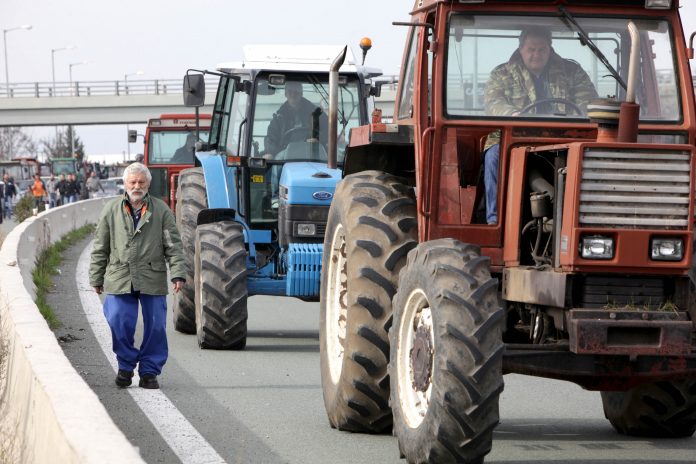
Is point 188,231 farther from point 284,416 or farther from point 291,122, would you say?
point 284,416

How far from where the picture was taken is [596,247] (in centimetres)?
716

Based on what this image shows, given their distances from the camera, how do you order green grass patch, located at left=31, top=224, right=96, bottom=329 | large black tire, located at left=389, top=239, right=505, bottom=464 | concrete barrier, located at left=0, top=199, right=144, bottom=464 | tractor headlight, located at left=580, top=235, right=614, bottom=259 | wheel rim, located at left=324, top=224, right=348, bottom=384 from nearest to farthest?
concrete barrier, located at left=0, top=199, right=144, bottom=464 → large black tire, located at left=389, top=239, right=505, bottom=464 → tractor headlight, located at left=580, top=235, right=614, bottom=259 → wheel rim, located at left=324, top=224, right=348, bottom=384 → green grass patch, located at left=31, top=224, right=96, bottom=329

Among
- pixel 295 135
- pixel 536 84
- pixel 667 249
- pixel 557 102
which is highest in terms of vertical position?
pixel 536 84

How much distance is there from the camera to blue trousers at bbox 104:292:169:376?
415 inches

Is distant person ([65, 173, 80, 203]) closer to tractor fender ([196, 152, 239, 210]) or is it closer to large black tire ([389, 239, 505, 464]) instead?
tractor fender ([196, 152, 239, 210])

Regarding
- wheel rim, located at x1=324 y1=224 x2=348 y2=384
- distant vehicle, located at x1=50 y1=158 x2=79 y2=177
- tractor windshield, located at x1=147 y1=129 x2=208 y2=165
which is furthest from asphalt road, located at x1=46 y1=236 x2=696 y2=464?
distant vehicle, located at x1=50 y1=158 x2=79 y2=177

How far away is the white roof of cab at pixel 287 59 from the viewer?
14.7m

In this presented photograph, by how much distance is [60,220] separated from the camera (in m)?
33.5

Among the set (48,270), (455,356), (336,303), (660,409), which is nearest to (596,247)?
(455,356)

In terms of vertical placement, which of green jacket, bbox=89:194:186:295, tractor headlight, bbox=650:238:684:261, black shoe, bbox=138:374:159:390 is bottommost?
black shoe, bbox=138:374:159:390

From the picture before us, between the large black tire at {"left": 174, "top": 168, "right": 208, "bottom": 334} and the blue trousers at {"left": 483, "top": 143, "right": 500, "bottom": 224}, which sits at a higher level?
the blue trousers at {"left": 483, "top": 143, "right": 500, "bottom": 224}

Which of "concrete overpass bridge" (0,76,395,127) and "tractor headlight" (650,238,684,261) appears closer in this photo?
"tractor headlight" (650,238,684,261)

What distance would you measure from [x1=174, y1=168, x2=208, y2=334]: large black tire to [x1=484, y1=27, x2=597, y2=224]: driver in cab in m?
6.52

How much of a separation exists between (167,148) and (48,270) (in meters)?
13.5
